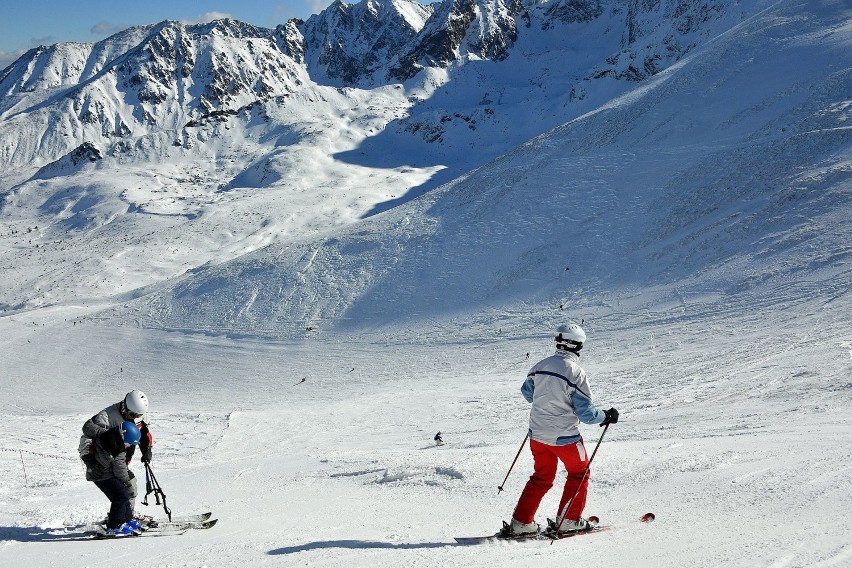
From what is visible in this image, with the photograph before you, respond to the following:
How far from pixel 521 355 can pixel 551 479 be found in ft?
70.7

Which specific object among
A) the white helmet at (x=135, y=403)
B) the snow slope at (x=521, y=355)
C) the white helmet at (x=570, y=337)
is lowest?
the snow slope at (x=521, y=355)

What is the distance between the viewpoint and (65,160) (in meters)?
154

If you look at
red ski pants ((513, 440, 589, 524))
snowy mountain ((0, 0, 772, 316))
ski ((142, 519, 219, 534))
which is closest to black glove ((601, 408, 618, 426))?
red ski pants ((513, 440, 589, 524))

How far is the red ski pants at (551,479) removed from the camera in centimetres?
725

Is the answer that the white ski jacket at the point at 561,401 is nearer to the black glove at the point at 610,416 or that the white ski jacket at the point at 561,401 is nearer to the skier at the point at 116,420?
the black glove at the point at 610,416

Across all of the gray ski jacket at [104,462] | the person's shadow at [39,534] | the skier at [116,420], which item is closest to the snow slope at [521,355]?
the person's shadow at [39,534]

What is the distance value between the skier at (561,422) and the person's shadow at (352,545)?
861 mm

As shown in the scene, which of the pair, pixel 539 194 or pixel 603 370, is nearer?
pixel 603 370

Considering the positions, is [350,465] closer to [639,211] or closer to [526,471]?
[526,471]

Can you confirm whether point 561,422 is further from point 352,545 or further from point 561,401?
point 352,545

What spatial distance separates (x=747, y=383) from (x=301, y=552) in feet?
44.7

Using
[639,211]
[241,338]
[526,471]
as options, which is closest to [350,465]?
[526,471]

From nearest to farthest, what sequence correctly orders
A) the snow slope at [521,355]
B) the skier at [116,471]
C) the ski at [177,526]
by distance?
1. the snow slope at [521,355]
2. the skier at [116,471]
3. the ski at [177,526]

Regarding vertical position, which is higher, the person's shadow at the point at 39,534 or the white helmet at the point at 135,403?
the white helmet at the point at 135,403
